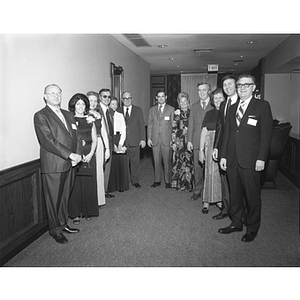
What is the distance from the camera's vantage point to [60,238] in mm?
3068

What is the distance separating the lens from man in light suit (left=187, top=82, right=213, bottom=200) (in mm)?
4164

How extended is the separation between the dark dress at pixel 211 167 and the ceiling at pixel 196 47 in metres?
1.66

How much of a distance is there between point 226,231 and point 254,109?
4.14ft

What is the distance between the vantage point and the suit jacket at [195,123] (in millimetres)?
4258

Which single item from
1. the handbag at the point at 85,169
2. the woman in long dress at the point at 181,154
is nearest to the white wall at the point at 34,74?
the handbag at the point at 85,169

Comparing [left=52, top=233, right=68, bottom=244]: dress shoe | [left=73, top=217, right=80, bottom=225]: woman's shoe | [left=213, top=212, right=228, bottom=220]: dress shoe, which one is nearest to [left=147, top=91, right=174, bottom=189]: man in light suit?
[left=213, top=212, right=228, bottom=220]: dress shoe

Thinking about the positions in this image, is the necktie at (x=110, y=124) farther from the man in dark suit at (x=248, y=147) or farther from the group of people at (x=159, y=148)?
the man in dark suit at (x=248, y=147)

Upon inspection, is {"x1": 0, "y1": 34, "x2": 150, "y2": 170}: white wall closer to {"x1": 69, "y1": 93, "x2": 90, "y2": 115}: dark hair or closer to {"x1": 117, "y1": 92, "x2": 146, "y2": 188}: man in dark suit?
{"x1": 69, "y1": 93, "x2": 90, "y2": 115}: dark hair

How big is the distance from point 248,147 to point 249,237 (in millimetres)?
871

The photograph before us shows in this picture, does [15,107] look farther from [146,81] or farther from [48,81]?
[146,81]

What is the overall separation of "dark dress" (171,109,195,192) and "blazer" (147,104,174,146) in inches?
3.8

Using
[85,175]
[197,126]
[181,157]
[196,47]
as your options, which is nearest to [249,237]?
[197,126]

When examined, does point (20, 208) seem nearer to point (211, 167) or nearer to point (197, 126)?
point (211, 167)
